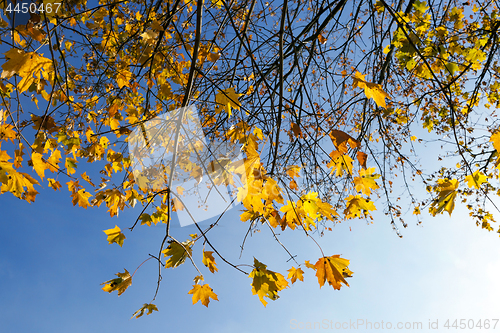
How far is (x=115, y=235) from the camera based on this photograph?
1.52 metres

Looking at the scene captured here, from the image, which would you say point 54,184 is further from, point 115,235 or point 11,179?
point 115,235

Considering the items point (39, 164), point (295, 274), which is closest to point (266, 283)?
point (295, 274)

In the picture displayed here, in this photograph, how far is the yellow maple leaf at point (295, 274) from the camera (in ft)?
5.47

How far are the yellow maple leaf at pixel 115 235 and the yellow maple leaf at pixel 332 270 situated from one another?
3.73 feet

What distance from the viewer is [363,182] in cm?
168

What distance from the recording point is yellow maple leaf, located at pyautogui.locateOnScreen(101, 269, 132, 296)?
1.22m

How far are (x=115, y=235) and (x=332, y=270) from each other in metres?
1.23

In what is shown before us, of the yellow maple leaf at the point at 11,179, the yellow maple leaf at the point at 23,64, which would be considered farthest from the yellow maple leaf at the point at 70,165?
the yellow maple leaf at the point at 23,64

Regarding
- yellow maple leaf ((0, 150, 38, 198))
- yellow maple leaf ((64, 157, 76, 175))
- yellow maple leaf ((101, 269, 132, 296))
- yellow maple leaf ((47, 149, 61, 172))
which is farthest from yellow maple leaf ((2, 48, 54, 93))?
yellow maple leaf ((101, 269, 132, 296))

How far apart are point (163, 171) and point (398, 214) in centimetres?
346

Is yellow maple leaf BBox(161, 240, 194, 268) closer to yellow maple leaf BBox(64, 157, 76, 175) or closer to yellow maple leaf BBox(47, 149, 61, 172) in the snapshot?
yellow maple leaf BBox(47, 149, 61, 172)

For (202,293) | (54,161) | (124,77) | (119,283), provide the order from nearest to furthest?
(119,283), (202,293), (54,161), (124,77)

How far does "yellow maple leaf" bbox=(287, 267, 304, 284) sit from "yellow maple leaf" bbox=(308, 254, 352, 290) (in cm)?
39

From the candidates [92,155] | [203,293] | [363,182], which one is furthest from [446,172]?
[92,155]
